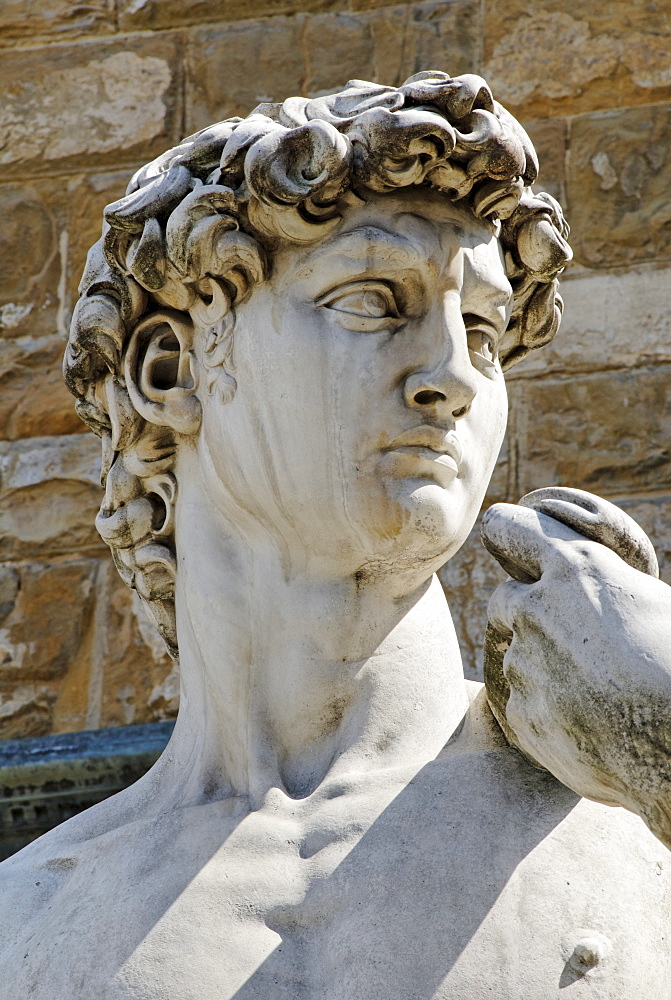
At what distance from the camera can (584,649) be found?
209cm

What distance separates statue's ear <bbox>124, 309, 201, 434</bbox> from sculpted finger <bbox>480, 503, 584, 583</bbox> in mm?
593

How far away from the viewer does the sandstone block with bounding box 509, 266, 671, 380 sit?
4641 mm

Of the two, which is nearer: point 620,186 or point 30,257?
point 620,186

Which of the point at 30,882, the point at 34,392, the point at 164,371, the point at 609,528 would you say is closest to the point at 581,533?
the point at 609,528

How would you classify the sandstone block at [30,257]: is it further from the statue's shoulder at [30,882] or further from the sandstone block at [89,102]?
the statue's shoulder at [30,882]

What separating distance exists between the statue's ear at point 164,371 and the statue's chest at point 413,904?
0.63 metres

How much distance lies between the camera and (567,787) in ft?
7.49

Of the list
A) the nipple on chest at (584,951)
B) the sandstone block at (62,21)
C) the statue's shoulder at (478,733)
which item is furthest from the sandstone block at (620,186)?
the nipple on chest at (584,951)

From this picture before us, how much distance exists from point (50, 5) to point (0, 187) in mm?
555

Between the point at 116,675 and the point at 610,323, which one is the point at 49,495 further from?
the point at 610,323

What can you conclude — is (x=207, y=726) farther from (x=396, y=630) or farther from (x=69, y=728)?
(x=69, y=728)

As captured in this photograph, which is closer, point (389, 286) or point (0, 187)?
point (389, 286)

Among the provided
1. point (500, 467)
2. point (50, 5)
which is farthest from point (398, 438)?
point (50, 5)

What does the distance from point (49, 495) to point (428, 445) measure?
8.20 feet
